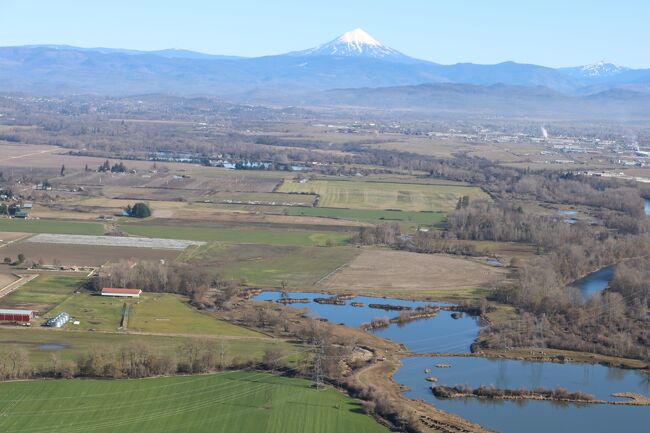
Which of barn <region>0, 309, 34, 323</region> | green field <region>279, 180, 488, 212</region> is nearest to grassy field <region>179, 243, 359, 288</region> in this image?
barn <region>0, 309, 34, 323</region>

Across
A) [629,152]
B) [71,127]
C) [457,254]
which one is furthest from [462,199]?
[71,127]

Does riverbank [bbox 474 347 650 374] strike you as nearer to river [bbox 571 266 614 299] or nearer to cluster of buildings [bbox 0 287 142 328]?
river [bbox 571 266 614 299]

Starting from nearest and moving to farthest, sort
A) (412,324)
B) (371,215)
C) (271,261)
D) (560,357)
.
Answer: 1. (560,357)
2. (412,324)
3. (271,261)
4. (371,215)

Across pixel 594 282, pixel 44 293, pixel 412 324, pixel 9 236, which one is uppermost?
pixel 9 236

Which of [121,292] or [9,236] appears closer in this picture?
[121,292]

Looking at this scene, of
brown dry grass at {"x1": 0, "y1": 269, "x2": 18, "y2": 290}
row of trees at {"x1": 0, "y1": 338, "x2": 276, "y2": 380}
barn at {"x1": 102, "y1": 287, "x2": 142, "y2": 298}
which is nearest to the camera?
row of trees at {"x1": 0, "y1": 338, "x2": 276, "y2": 380}

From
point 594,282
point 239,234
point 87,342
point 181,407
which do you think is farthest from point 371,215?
point 181,407

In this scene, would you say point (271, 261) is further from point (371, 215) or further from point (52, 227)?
point (371, 215)
